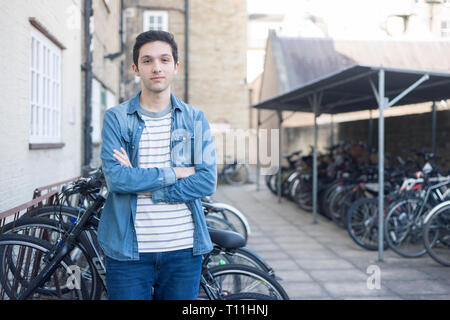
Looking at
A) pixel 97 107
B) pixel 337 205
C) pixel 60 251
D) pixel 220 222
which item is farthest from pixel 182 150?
pixel 97 107

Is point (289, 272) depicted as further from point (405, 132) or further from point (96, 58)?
point (96, 58)

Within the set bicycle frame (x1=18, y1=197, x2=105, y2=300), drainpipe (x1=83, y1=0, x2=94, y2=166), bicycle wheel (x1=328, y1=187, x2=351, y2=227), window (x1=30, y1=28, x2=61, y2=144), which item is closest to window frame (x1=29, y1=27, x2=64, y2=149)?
window (x1=30, y1=28, x2=61, y2=144)

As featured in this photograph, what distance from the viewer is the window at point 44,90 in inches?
199

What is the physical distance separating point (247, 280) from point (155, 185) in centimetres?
96

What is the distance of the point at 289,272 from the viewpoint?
5.10 m

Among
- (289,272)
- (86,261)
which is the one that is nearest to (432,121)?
(289,272)

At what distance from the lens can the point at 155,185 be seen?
1947 millimetres

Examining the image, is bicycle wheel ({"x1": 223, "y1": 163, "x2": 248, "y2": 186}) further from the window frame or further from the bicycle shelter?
the window frame

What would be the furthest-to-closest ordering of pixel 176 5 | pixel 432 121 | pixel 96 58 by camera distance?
pixel 176 5
pixel 96 58
pixel 432 121

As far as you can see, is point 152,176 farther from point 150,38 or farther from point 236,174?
point 236,174

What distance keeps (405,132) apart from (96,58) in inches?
231

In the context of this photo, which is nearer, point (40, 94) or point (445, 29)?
point (40, 94)

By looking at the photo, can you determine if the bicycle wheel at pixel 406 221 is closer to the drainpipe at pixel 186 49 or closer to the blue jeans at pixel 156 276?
the blue jeans at pixel 156 276

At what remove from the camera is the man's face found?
2.02m
